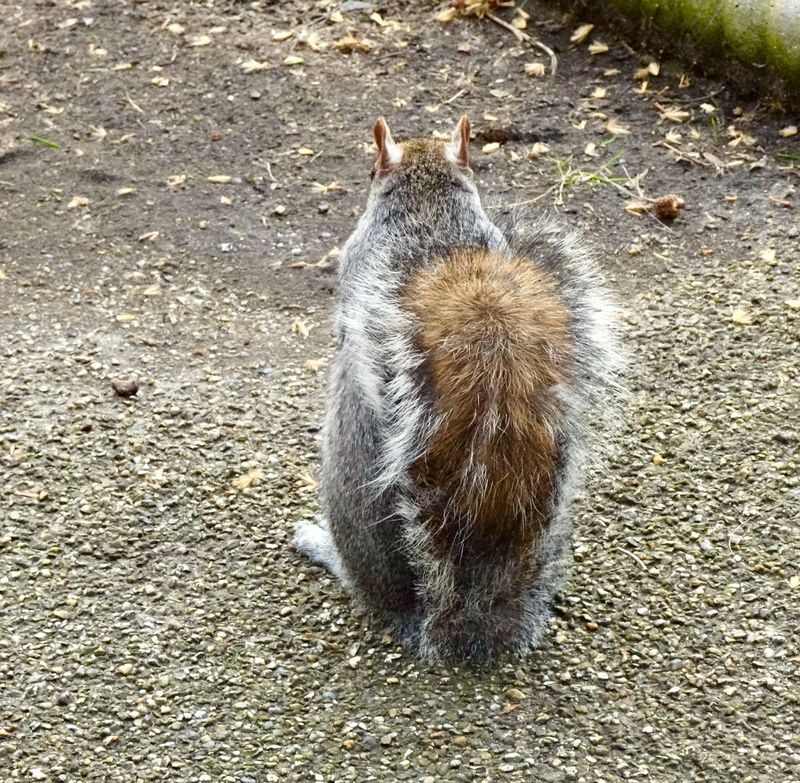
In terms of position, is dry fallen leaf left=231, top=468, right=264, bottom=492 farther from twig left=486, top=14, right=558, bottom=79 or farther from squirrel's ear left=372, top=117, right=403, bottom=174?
twig left=486, top=14, right=558, bottom=79

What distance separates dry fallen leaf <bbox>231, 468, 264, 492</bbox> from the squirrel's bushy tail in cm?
91

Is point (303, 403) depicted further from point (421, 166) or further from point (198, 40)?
point (198, 40)

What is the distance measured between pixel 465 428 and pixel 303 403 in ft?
4.64

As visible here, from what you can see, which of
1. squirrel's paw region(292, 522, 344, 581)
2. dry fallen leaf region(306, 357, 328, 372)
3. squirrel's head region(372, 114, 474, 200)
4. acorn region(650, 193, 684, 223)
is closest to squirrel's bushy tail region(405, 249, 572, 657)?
squirrel's paw region(292, 522, 344, 581)

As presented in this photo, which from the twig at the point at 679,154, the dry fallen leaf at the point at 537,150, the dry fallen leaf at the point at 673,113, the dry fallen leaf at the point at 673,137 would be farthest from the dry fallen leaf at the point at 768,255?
the dry fallen leaf at the point at 537,150

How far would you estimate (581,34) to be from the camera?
570cm

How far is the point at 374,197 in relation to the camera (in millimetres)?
3502

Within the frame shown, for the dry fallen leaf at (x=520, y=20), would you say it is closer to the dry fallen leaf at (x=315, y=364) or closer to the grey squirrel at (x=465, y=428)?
the dry fallen leaf at (x=315, y=364)

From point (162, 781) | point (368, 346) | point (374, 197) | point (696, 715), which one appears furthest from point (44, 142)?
point (696, 715)

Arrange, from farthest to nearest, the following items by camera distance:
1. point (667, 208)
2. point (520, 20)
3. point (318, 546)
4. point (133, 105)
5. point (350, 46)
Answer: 1. point (520, 20)
2. point (350, 46)
3. point (133, 105)
4. point (667, 208)
5. point (318, 546)

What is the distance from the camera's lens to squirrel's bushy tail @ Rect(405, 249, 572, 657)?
8.67ft


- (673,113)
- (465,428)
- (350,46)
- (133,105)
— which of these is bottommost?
(133,105)

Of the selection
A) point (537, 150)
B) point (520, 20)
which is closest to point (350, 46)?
point (520, 20)

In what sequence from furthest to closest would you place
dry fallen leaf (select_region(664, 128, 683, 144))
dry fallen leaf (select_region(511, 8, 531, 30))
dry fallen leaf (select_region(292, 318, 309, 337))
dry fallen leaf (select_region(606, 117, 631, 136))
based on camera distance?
1. dry fallen leaf (select_region(511, 8, 531, 30))
2. dry fallen leaf (select_region(606, 117, 631, 136))
3. dry fallen leaf (select_region(664, 128, 683, 144))
4. dry fallen leaf (select_region(292, 318, 309, 337))
